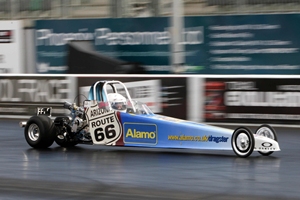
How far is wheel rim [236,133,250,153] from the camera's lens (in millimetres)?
11336

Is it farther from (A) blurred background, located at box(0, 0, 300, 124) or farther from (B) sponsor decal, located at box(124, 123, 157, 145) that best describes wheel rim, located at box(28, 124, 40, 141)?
(A) blurred background, located at box(0, 0, 300, 124)

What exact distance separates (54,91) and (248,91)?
17.6 ft

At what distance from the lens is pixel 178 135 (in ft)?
39.1

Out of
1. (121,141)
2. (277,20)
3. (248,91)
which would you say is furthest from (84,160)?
(277,20)

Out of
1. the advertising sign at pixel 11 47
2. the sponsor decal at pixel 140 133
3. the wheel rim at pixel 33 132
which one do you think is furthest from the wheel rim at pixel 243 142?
the advertising sign at pixel 11 47

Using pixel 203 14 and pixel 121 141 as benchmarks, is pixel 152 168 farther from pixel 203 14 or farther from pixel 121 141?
pixel 203 14

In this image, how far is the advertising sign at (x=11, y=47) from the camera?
27.6 m

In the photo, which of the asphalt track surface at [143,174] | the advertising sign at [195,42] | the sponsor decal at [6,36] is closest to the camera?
the asphalt track surface at [143,174]

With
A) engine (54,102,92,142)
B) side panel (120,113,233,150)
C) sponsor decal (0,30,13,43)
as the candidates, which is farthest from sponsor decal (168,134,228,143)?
sponsor decal (0,30,13,43)

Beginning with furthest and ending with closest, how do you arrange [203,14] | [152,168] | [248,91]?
1. [203,14]
2. [248,91]
3. [152,168]

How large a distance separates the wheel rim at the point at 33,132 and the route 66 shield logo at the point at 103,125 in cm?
104

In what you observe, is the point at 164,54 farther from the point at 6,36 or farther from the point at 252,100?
the point at 252,100

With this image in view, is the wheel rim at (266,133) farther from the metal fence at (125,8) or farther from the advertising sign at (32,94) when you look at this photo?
the metal fence at (125,8)

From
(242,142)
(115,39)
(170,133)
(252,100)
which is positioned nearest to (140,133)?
(170,133)
